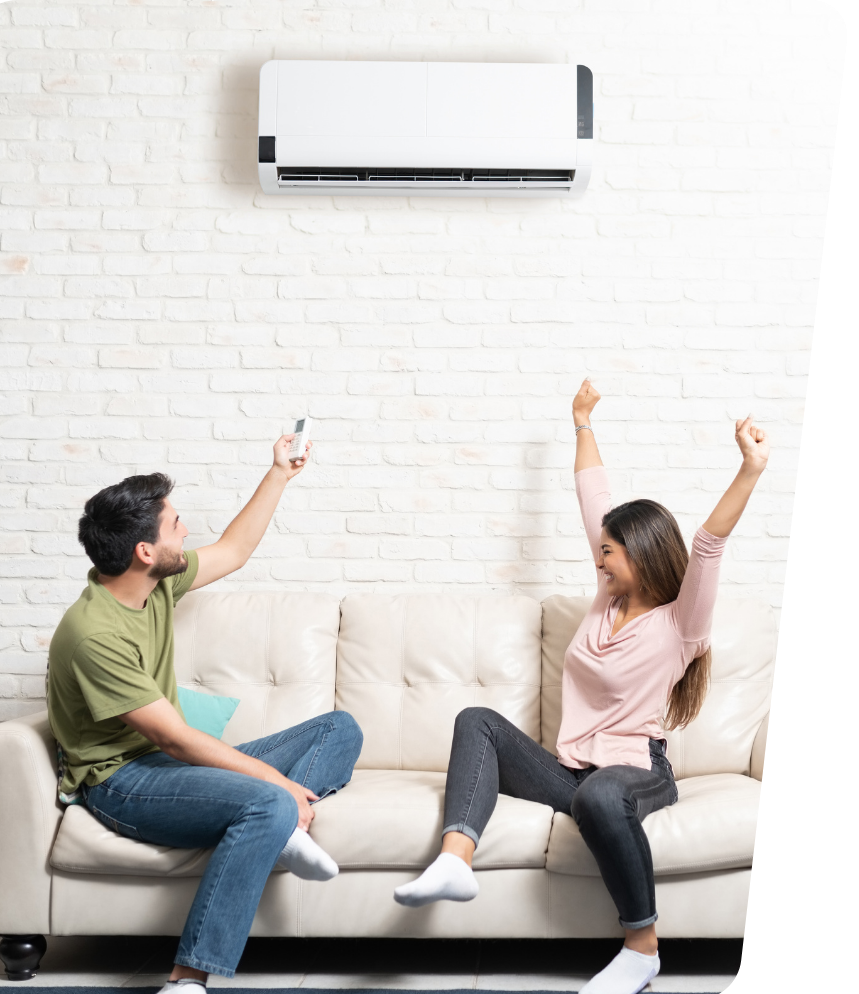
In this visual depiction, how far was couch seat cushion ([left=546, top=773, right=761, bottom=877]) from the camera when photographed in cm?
192

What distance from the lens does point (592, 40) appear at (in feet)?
8.95

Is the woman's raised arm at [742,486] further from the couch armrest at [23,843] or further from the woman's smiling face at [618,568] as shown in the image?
the couch armrest at [23,843]

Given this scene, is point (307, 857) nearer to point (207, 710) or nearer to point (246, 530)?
point (207, 710)

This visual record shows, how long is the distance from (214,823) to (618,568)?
107 cm

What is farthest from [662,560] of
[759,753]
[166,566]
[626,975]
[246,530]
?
[166,566]

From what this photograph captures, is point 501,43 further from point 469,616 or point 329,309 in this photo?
point 469,616

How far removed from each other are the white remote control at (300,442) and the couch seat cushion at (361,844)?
0.91m

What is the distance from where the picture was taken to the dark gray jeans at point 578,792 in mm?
1847

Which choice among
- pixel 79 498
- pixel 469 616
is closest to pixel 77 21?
pixel 79 498

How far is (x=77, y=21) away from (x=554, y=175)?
1481mm

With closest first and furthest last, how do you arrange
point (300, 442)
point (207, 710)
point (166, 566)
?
point (166, 566), point (207, 710), point (300, 442)

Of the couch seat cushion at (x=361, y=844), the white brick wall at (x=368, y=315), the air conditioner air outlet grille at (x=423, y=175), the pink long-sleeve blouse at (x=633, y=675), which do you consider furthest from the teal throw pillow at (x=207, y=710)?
the air conditioner air outlet grille at (x=423, y=175)

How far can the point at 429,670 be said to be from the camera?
2.46 metres

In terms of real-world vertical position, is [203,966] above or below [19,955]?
above
